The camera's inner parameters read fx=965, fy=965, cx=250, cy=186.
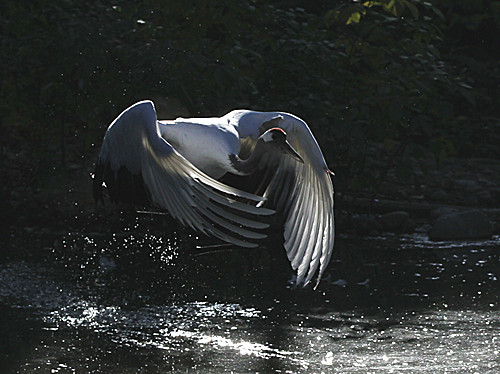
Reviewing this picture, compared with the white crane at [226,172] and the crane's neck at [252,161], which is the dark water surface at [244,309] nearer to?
the white crane at [226,172]

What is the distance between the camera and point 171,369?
403 cm

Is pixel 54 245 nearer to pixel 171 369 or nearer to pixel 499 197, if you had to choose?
pixel 171 369

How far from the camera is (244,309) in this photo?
5074mm

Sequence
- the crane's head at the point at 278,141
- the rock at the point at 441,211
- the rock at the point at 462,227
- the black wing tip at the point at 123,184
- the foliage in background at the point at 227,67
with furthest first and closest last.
Answer: 1. the rock at the point at 441,211
2. the rock at the point at 462,227
3. the foliage in background at the point at 227,67
4. the crane's head at the point at 278,141
5. the black wing tip at the point at 123,184

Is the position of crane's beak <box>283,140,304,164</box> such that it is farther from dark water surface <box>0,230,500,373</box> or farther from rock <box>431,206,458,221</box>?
rock <box>431,206,458,221</box>

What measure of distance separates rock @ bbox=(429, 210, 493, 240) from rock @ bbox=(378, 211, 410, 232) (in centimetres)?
24

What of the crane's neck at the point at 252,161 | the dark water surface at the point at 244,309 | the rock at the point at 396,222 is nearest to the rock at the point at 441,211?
the rock at the point at 396,222

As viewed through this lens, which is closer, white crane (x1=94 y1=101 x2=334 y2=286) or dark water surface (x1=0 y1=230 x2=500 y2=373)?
white crane (x1=94 y1=101 x2=334 y2=286)

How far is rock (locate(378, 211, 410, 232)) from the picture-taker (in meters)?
7.08

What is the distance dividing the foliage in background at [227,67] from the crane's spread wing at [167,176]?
2509mm

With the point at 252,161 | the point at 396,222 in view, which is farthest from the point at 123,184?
the point at 396,222

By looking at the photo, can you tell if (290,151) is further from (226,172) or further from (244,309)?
(244,309)

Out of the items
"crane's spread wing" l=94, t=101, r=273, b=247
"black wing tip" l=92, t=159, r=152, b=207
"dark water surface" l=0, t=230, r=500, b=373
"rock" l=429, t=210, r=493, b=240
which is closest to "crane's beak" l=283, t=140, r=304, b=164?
"crane's spread wing" l=94, t=101, r=273, b=247

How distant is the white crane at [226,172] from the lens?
11.0ft
